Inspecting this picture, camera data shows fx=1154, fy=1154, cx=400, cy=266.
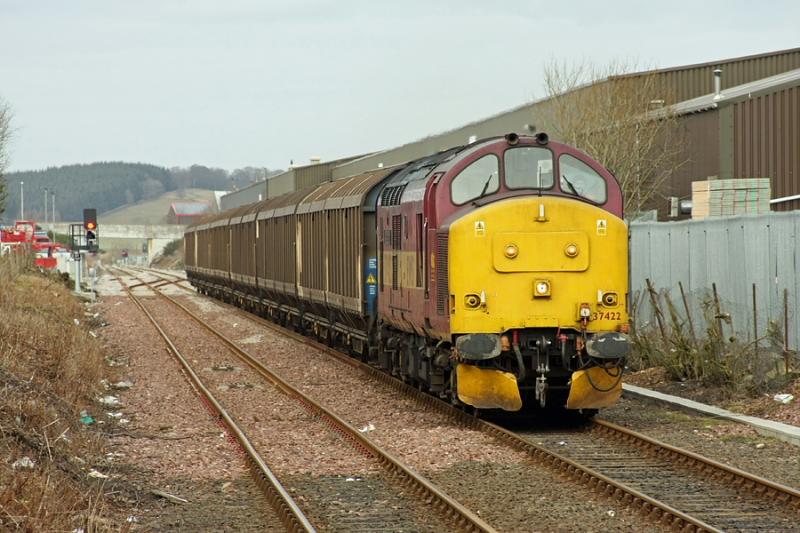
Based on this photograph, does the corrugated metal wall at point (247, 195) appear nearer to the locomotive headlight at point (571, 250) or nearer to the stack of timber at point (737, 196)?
the stack of timber at point (737, 196)

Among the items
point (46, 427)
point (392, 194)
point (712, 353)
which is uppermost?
point (392, 194)

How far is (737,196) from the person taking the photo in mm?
19281

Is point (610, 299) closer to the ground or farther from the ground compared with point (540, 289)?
closer to the ground

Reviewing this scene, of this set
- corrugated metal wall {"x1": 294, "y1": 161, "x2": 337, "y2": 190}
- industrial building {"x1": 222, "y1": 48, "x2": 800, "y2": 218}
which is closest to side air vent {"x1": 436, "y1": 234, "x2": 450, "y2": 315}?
industrial building {"x1": 222, "y1": 48, "x2": 800, "y2": 218}

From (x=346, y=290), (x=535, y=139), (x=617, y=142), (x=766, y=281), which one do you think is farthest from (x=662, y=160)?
(x=535, y=139)

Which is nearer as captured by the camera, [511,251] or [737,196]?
[511,251]

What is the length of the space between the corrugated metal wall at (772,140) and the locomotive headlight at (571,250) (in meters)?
10.1

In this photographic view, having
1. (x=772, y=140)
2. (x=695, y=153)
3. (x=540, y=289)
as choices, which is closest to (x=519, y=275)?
(x=540, y=289)

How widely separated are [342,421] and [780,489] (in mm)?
5904

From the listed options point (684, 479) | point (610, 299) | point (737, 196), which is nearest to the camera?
point (684, 479)

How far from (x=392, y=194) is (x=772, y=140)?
917 centimetres

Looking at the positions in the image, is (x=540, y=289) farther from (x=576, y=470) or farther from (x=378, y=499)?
(x=378, y=499)

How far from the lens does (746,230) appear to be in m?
16.3

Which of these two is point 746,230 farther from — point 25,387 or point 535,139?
point 25,387
